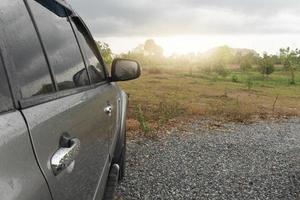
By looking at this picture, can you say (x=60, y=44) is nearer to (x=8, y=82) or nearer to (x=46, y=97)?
(x=46, y=97)

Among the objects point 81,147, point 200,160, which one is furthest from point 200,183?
point 81,147

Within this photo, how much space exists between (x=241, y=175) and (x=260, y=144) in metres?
2.49

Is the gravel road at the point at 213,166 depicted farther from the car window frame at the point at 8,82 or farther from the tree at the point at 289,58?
the tree at the point at 289,58

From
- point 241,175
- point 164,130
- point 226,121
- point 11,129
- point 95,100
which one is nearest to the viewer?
point 11,129

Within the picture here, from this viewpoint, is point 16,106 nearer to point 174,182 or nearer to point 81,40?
point 81,40

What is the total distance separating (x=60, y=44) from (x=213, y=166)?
4550 millimetres

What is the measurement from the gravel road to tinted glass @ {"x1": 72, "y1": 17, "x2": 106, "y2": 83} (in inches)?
80.5

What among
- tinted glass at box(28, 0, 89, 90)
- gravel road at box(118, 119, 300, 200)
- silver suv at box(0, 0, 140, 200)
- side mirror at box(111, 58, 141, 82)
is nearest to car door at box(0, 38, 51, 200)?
silver suv at box(0, 0, 140, 200)

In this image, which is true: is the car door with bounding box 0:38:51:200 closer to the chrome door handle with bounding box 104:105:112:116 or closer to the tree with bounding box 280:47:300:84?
the chrome door handle with bounding box 104:105:112:116

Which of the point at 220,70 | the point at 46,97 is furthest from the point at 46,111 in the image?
the point at 220,70

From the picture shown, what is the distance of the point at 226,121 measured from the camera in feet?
38.0

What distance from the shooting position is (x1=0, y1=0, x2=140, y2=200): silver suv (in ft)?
3.96

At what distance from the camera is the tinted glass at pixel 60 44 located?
195 cm

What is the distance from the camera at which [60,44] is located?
2.27 meters
